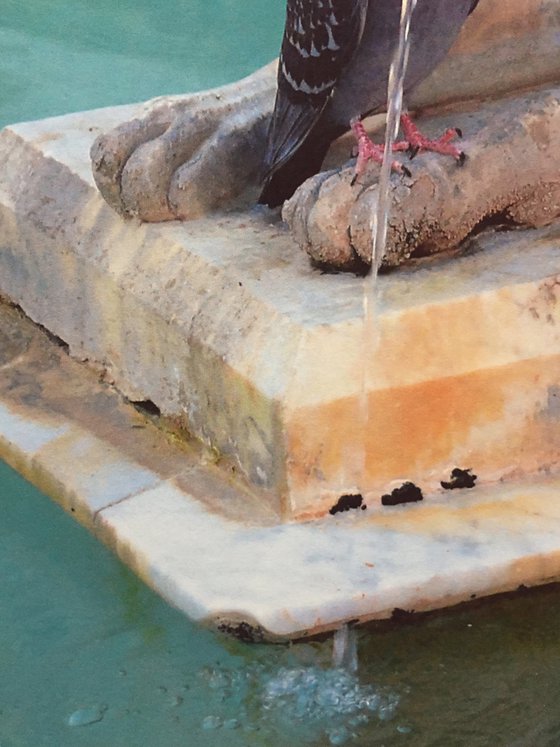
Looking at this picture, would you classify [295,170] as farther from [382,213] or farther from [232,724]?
[232,724]

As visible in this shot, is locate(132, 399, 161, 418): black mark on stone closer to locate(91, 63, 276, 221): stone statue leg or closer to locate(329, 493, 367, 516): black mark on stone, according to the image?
locate(91, 63, 276, 221): stone statue leg

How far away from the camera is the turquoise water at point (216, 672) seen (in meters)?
2.59

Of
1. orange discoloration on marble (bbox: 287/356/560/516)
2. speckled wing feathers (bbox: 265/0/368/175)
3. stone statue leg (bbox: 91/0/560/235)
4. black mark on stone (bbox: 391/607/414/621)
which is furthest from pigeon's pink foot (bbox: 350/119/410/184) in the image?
black mark on stone (bbox: 391/607/414/621)

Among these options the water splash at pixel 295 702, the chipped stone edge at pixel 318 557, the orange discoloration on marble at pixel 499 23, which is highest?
the orange discoloration on marble at pixel 499 23

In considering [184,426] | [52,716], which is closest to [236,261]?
[184,426]

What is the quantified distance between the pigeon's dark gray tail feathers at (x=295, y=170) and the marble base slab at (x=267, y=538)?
21.5 inches

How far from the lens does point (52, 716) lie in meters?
2.64

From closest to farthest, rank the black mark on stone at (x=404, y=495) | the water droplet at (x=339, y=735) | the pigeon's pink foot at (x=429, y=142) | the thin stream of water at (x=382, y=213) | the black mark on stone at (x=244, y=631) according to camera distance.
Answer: the water droplet at (x=339, y=735) → the black mark on stone at (x=244, y=631) → the thin stream of water at (x=382, y=213) → the black mark on stone at (x=404, y=495) → the pigeon's pink foot at (x=429, y=142)

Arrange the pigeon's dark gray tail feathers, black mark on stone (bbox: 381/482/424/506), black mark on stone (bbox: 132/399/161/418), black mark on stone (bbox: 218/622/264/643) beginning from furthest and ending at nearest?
black mark on stone (bbox: 132/399/161/418)
the pigeon's dark gray tail feathers
black mark on stone (bbox: 381/482/424/506)
black mark on stone (bbox: 218/622/264/643)

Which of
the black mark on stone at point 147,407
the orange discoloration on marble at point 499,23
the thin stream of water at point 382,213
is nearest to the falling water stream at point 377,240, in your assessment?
the thin stream of water at point 382,213

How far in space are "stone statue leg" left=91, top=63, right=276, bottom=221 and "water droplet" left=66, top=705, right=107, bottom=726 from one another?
111 centimetres

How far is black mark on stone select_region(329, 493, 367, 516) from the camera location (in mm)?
2924

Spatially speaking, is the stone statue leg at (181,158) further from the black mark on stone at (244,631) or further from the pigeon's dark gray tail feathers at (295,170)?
the black mark on stone at (244,631)

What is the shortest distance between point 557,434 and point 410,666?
580 mm
